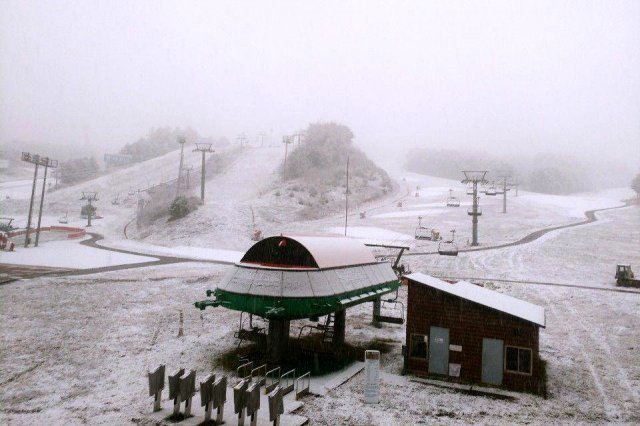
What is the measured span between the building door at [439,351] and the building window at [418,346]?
0.24 meters

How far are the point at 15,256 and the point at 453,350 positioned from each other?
4723 centimetres

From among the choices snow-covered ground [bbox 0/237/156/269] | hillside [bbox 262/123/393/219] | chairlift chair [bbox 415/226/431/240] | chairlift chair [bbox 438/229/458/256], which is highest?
hillside [bbox 262/123/393/219]

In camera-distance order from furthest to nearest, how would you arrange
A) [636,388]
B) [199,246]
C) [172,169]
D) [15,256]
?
[172,169], [199,246], [15,256], [636,388]

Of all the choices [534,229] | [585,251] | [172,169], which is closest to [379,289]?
[585,251]

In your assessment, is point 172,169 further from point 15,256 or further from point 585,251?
point 585,251

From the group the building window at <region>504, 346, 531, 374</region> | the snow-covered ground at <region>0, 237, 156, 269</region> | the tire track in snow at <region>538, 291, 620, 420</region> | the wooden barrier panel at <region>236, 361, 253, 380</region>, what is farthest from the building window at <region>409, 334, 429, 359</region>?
the snow-covered ground at <region>0, 237, 156, 269</region>

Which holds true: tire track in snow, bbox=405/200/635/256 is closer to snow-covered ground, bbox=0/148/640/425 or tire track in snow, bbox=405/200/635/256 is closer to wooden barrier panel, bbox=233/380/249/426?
snow-covered ground, bbox=0/148/640/425

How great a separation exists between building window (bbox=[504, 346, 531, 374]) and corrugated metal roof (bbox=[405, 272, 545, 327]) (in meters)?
1.30

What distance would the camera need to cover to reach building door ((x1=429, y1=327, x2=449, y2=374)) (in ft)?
57.0

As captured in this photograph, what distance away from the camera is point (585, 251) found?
48969 millimetres

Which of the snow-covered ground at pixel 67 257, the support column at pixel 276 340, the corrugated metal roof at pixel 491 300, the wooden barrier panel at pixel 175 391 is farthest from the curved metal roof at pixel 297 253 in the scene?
the snow-covered ground at pixel 67 257

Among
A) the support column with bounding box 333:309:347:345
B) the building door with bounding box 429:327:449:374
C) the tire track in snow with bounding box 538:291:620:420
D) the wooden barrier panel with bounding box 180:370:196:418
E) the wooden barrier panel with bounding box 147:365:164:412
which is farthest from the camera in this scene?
the support column with bounding box 333:309:347:345

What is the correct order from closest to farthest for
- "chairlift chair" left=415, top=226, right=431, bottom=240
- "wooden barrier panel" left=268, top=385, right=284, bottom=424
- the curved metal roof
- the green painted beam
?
"wooden barrier panel" left=268, top=385, right=284, bottom=424 < the green painted beam < the curved metal roof < "chairlift chair" left=415, top=226, right=431, bottom=240

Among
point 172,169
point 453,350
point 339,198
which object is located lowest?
point 453,350
